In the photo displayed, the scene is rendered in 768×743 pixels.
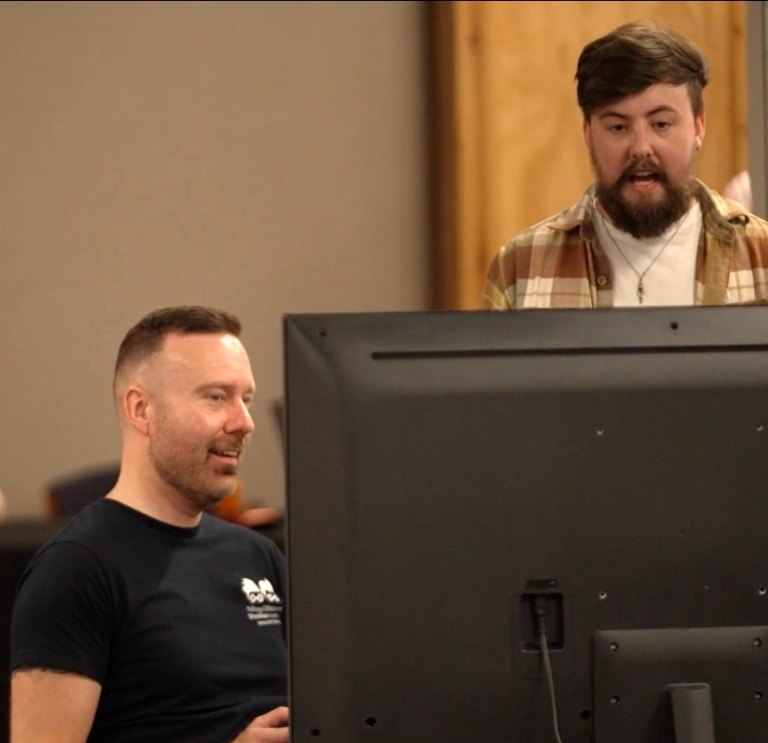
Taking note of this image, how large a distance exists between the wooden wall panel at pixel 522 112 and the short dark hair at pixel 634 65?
2.13m

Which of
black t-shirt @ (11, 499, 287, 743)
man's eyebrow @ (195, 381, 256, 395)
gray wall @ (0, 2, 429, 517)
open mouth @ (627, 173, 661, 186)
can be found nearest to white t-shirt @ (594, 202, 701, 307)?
open mouth @ (627, 173, 661, 186)

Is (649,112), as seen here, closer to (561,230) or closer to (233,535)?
(561,230)

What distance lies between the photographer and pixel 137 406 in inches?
87.2

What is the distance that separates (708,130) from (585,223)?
226 centimetres

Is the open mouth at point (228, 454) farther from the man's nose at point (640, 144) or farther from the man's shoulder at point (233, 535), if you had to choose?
the man's nose at point (640, 144)

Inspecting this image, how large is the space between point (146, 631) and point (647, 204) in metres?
0.96

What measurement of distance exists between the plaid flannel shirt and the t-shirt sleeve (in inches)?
28.5

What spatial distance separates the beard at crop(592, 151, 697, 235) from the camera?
1893 mm

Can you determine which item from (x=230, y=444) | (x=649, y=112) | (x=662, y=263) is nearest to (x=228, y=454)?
(x=230, y=444)

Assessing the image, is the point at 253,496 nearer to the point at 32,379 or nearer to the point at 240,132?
the point at 32,379

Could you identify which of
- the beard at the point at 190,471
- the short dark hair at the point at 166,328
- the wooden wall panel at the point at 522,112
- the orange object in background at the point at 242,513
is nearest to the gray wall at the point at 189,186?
the wooden wall panel at the point at 522,112

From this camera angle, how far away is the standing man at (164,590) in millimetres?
1846

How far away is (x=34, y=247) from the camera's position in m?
4.05

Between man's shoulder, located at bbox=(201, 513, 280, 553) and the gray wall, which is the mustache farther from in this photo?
the gray wall
